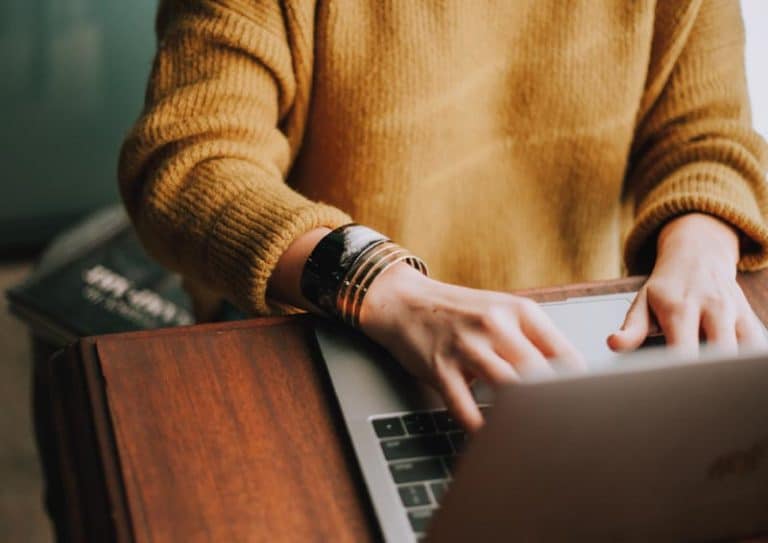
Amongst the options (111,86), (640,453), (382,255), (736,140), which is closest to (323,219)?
(382,255)

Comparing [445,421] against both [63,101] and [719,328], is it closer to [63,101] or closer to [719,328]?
[719,328]

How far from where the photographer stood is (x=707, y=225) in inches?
29.1

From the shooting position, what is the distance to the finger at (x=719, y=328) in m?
0.63

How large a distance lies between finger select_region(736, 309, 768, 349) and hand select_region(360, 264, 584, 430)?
0.50ft

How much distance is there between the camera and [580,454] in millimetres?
430

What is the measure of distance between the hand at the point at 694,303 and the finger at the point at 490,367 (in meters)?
0.10

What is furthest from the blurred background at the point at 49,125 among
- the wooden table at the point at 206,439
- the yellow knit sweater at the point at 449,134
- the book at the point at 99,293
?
the wooden table at the point at 206,439

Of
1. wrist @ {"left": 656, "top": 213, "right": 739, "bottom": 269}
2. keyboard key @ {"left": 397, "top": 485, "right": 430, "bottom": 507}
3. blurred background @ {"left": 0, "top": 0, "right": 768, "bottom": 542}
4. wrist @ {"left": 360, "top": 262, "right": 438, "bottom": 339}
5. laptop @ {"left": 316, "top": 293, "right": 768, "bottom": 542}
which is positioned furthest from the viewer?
blurred background @ {"left": 0, "top": 0, "right": 768, "bottom": 542}

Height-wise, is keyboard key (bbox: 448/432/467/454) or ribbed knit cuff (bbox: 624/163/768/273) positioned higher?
ribbed knit cuff (bbox: 624/163/768/273)

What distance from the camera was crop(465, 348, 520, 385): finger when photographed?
555 millimetres

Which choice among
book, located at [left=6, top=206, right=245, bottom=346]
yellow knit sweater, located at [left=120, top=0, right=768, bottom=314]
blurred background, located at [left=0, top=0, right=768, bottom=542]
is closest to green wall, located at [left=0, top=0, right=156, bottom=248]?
blurred background, located at [left=0, top=0, right=768, bottom=542]

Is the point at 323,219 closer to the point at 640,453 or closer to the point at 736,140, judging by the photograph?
the point at 640,453

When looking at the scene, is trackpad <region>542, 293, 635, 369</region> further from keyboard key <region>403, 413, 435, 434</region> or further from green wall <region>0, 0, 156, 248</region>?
green wall <region>0, 0, 156, 248</region>

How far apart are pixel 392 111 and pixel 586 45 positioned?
0.69 ft
